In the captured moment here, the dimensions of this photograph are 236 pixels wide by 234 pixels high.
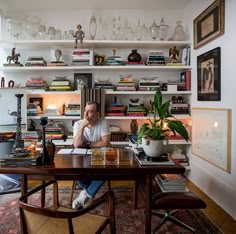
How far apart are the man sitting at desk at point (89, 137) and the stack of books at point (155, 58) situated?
1.39 m

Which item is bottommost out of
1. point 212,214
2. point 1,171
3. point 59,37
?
point 212,214

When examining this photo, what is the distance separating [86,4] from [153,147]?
8.74 ft

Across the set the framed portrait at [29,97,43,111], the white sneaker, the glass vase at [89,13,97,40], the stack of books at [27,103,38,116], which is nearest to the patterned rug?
the white sneaker

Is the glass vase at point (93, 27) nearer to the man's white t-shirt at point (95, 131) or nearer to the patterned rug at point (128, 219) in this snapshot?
the man's white t-shirt at point (95, 131)

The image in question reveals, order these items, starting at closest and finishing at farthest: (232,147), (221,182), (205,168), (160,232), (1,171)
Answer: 1. (1,171)
2. (160,232)
3. (232,147)
4. (221,182)
5. (205,168)

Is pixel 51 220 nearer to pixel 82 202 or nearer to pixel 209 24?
pixel 82 202

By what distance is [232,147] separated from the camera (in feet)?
8.22

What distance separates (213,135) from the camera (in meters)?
2.91

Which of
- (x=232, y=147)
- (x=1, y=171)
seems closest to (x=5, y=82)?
(x=1, y=171)

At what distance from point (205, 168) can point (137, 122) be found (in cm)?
125

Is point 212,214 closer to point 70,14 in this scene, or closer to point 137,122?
point 137,122

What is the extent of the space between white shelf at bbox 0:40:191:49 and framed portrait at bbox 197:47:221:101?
0.60 meters

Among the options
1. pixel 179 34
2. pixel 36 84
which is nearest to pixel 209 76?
pixel 179 34

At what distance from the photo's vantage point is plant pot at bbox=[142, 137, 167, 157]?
1959mm
